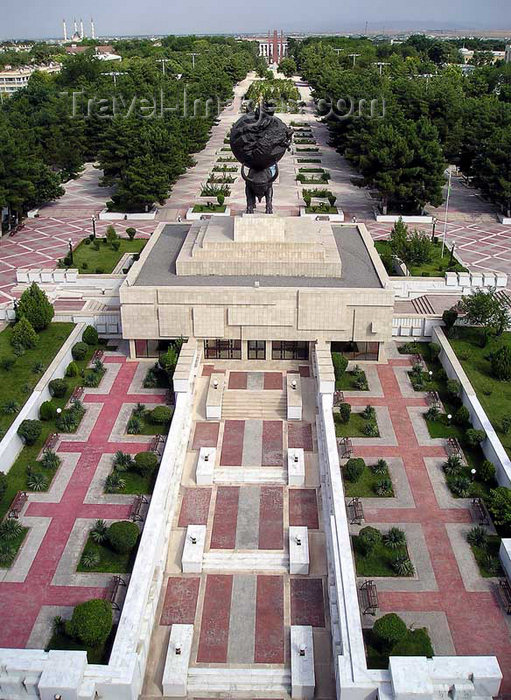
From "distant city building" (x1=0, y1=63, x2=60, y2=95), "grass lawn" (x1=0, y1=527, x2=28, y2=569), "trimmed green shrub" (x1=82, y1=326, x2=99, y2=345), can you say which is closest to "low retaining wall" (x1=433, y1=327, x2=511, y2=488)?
"grass lawn" (x1=0, y1=527, x2=28, y2=569)

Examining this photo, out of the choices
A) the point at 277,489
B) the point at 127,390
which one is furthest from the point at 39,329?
the point at 277,489

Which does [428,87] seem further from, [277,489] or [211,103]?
[277,489]

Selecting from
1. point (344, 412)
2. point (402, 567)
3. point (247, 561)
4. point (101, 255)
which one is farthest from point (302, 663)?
point (101, 255)

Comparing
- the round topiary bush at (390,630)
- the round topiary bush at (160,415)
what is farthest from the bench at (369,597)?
the round topiary bush at (160,415)

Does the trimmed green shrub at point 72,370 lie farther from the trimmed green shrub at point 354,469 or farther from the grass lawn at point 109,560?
the trimmed green shrub at point 354,469

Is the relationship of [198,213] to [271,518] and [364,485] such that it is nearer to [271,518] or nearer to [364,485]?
[364,485]

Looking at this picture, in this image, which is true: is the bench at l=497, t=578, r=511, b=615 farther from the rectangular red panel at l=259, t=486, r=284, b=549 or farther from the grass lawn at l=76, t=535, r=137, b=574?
the grass lawn at l=76, t=535, r=137, b=574
